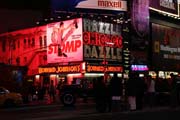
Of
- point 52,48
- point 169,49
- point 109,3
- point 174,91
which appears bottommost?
point 174,91

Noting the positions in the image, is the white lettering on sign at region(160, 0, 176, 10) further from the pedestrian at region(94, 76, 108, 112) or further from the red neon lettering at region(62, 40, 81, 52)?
the pedestrian at region(94, 76, 108, 112)

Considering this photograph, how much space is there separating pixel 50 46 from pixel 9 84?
18529 millimetres

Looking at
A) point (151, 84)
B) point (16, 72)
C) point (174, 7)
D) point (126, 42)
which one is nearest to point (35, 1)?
point (126, 42)

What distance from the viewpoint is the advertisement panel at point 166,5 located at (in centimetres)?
7325

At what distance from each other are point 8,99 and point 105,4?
31.0 m

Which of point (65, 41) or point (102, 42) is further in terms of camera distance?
point (102, 42)

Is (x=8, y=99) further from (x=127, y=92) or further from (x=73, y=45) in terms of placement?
(x=73, y=45)

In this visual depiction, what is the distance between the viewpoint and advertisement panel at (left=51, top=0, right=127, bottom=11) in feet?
204

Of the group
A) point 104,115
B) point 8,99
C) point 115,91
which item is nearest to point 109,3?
→ point 8,99

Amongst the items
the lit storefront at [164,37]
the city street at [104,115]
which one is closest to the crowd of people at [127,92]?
the city street at [104,115]

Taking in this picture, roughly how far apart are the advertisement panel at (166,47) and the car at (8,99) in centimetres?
3888

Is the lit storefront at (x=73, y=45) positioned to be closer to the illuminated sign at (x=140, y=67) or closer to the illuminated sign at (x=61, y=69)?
the illuminated sign at (x=61, y=69)

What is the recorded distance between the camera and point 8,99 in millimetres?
36062

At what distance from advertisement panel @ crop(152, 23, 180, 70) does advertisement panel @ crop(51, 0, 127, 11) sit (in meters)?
9.21
